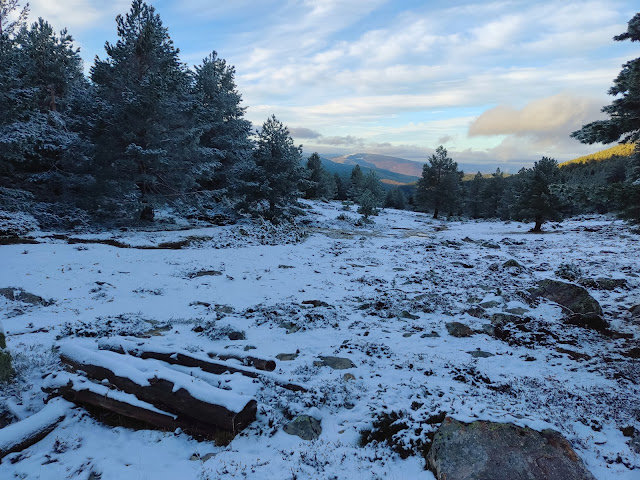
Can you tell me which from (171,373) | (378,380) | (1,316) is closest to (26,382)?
(171,373)

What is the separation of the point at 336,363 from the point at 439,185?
49116 mm

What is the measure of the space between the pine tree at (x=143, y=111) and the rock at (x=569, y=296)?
66.5 ft

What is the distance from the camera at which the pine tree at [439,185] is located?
166 ft

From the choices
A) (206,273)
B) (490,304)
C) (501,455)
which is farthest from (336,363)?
(206,273)

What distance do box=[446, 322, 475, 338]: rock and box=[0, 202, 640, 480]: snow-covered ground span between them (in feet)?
0.68

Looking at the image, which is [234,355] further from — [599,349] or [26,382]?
[599,349]

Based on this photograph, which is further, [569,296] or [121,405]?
[569,296]

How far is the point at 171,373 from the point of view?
5.39m

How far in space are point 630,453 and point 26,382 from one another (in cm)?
953

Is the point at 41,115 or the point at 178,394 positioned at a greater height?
the point at 41,115

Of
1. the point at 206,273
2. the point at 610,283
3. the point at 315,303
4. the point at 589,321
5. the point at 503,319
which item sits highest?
the point at 610,283

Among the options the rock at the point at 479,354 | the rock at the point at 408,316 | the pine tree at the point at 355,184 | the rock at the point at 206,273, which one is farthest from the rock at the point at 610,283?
the pine tree at the point at 355,184

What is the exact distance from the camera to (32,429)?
4.65 meters

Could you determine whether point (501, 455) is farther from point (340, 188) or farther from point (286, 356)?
point (340, 188)
